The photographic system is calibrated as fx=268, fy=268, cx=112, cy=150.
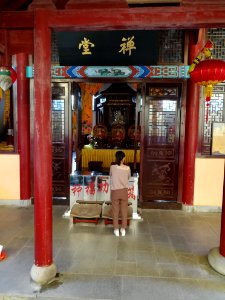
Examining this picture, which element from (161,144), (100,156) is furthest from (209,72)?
(100,156)

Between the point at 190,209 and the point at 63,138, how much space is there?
376 cm

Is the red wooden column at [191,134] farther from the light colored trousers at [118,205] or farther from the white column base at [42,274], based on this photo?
the white column base at [42,274]

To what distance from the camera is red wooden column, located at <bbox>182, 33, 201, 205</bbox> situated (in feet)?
21.2

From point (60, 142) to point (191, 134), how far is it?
3.37 m

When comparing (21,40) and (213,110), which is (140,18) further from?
(213,110)

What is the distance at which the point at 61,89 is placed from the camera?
694cm

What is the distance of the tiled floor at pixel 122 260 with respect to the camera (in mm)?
3535

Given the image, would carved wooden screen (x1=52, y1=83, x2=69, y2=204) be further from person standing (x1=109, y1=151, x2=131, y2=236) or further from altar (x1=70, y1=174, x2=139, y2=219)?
person standing (x1=109, y1=151, x2=131, y2=236)

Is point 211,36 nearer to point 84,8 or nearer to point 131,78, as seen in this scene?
point 131,78

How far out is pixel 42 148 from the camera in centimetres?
366

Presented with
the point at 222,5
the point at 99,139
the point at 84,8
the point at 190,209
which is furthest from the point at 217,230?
the point at 99,139

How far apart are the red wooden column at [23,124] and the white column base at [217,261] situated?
476 cm

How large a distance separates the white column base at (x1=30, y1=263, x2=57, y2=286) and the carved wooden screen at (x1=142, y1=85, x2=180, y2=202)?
12.2ft

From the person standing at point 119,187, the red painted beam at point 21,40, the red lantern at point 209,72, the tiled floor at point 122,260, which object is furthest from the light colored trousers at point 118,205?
the red painted beam at point 21,40
